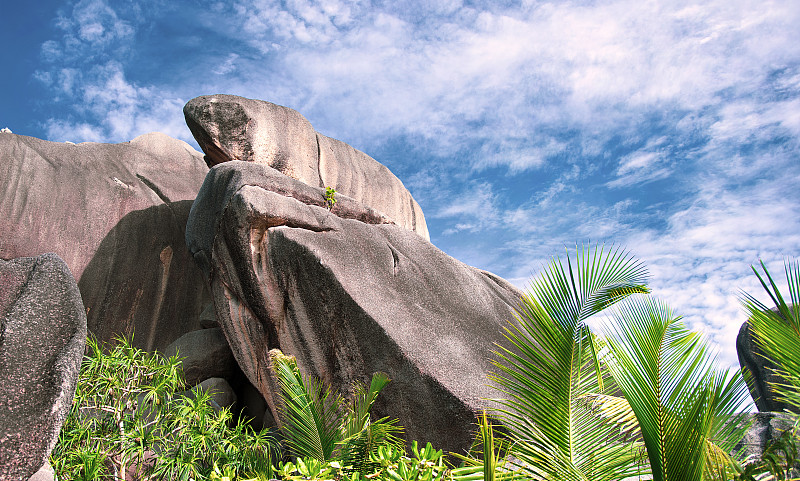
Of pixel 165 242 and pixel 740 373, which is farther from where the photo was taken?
pixel 165 242

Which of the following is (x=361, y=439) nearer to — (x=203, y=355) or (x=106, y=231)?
(x=203, y=355)

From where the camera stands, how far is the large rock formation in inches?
392

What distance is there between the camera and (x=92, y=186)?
Answer: 10.8m

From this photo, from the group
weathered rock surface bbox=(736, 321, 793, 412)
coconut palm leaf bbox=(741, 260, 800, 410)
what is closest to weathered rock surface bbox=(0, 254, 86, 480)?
coconut palm leaf bbox=(741, 260, 800, 410)

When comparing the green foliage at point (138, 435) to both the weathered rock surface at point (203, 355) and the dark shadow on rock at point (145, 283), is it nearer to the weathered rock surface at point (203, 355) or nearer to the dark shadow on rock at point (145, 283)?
the weathered rock surface at point (203, 355)

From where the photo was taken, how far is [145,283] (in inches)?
413

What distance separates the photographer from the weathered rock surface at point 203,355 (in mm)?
9047

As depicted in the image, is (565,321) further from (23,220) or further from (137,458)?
(23,220)

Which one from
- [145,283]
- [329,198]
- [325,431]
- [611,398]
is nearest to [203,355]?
[145,283]

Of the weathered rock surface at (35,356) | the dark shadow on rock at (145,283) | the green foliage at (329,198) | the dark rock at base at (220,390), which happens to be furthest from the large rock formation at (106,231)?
the weathered rock surface at (35,356)

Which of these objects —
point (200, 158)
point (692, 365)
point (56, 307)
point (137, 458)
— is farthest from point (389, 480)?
point (200, 158)

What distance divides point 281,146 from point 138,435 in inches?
240

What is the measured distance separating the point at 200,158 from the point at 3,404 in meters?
10.2

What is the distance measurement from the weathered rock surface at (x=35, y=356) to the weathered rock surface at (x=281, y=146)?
6159mm
